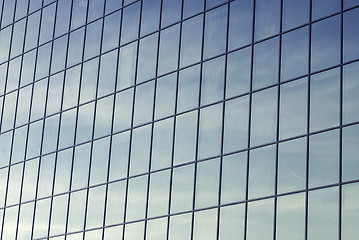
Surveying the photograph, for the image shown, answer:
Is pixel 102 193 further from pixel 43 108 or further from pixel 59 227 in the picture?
pixel 43 108

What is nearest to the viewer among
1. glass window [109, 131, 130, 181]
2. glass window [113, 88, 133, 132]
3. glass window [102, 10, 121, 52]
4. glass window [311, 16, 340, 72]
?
glass window [311, 16, 340, 72]

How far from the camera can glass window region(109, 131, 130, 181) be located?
36.9m

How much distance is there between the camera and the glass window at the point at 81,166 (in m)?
39.0

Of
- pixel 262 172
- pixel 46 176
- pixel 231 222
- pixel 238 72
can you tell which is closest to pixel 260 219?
pixel 231 222

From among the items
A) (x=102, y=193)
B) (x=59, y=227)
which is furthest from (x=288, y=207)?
(x=59, y=227)

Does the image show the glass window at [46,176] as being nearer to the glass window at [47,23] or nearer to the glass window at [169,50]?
→ the glass window at [47,23]

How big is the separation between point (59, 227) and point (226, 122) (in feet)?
37.3

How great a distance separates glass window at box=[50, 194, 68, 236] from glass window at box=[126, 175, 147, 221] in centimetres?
488

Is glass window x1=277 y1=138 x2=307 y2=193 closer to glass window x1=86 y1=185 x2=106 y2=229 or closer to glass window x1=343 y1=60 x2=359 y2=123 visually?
glass window x1=343 y1=60 x2=359 y2=123

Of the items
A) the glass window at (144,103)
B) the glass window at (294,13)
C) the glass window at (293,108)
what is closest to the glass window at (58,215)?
the glass window at (144,103)

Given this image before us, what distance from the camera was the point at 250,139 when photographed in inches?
1241

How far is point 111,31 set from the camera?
4059 centimetres

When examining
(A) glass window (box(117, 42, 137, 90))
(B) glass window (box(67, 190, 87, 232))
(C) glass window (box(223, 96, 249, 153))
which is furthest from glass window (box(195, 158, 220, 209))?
(B) glass window (box(67, 190, 87, 232))

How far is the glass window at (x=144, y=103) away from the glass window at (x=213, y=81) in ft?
10.9
